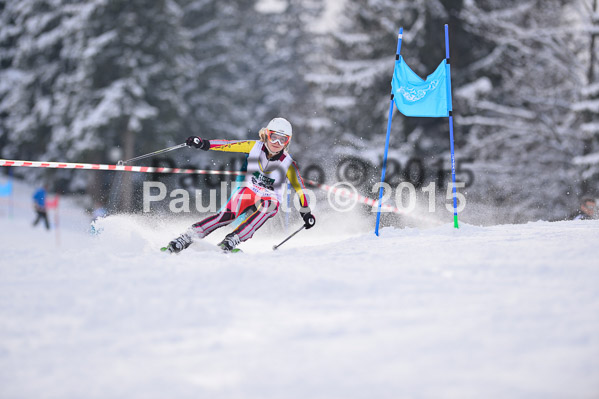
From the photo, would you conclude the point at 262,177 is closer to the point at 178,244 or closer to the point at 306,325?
the point at 178,244

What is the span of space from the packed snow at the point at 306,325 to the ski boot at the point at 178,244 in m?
0.63

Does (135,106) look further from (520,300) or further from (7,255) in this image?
(520,300)

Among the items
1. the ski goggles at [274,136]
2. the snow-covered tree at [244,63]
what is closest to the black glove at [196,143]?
the ski goggles at [274,136]

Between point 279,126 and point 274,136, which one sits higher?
point 279,126

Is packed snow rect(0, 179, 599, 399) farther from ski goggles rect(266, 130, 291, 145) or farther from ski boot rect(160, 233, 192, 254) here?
ski goggles rect(266, 130, 291, 145)

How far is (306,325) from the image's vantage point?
302 centimetres

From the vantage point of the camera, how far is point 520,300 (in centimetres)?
325

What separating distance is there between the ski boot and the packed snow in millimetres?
629

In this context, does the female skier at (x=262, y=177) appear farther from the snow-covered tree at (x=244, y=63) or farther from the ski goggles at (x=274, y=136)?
the snow-covered tree at (x=244, y=63)

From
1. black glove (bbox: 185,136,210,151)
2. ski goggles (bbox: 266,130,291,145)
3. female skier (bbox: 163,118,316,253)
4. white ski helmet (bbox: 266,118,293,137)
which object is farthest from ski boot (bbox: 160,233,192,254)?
white ski helmet (bbox: 266,118,293,137)

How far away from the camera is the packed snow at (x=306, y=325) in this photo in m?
2.46

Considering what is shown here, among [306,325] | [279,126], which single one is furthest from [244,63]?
[306,325]

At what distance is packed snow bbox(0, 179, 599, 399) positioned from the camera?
2.46 m

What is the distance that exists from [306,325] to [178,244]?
108 inches
